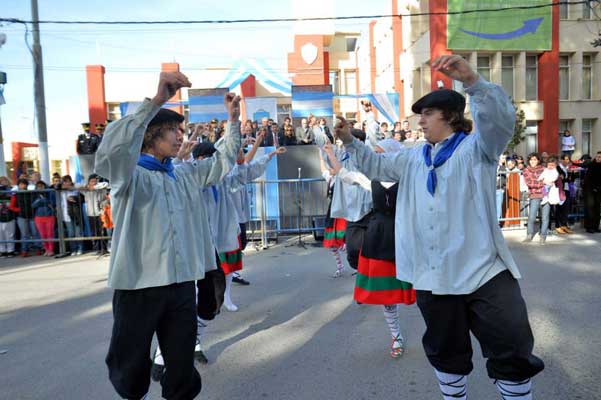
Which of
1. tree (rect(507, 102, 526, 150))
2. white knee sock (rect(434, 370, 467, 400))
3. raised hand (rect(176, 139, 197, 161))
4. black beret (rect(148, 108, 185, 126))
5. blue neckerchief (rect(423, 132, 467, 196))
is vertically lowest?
white knee sock (rect(434, 370, 467, 400))

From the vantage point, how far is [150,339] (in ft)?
8.36

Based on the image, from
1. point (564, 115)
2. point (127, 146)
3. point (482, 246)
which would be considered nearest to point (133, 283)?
point (127, 146)

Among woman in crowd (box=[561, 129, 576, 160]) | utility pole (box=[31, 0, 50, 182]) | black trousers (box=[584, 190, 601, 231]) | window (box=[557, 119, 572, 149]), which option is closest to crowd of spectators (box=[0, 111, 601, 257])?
black trousers (box=[584, 190, 601, 231])

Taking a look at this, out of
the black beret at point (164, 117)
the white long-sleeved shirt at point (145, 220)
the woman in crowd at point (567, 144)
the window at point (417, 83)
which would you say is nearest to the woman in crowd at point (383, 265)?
the black beret at point (164, 117)

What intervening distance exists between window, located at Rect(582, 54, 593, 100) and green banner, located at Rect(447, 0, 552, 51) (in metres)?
3.14

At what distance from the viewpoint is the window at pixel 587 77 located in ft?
77.5

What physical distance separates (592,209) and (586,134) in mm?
16207

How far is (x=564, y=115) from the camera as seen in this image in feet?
76.8

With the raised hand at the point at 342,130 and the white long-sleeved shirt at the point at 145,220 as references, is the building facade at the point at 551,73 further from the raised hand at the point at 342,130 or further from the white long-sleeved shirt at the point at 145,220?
the white long-sleeved shirt at the point at 145,220

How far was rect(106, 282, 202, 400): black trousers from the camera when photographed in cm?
251

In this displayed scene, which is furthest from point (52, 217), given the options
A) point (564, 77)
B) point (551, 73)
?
point (564, 77)

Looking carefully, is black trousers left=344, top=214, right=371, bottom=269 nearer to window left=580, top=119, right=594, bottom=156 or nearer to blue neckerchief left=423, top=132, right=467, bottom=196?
blue neckerchief left=423, top=132, right=467, bottom=196

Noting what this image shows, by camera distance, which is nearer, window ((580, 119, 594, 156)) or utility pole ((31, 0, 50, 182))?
utility pole ((31, 0, 50, 182))

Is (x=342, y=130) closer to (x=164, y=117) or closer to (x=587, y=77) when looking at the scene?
(x=164, y=117)
